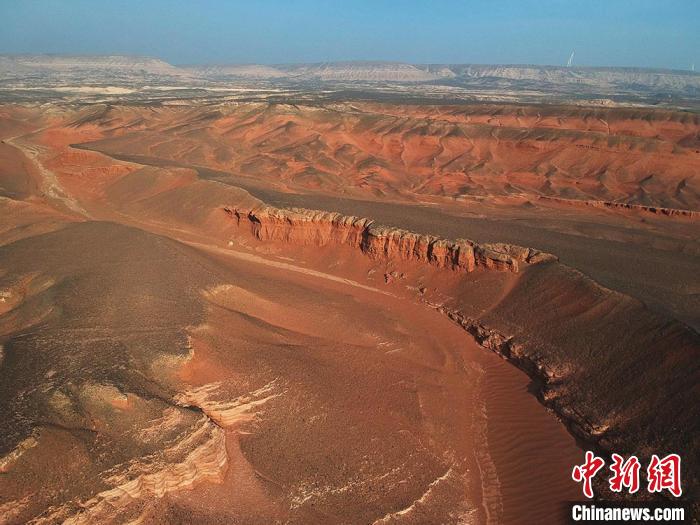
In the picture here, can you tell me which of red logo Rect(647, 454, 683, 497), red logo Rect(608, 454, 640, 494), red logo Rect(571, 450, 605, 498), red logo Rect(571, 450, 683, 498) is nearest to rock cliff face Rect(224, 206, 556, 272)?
red logo Rect(571, 450, 605, 498)

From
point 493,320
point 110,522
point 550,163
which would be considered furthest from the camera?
point 550,163

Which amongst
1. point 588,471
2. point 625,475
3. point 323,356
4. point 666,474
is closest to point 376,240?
point 323,356

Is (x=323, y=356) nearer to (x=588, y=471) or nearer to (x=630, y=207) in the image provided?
(x=588, y=471)

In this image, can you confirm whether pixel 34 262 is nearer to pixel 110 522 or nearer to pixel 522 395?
pixel 110 522

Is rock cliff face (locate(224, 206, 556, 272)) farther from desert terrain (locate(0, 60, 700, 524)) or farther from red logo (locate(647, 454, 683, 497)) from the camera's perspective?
red logo (locate(647, 454, 683, 497))

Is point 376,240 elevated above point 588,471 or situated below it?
above

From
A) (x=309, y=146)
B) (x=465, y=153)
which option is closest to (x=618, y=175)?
(x=465, y=153)
